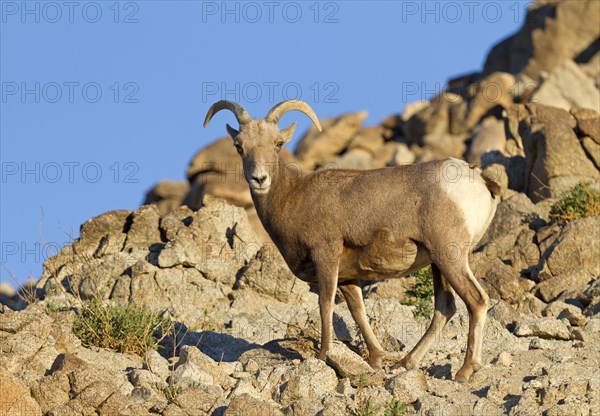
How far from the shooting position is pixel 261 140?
12.8 meters

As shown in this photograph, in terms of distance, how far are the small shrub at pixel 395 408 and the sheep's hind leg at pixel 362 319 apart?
1714 mm

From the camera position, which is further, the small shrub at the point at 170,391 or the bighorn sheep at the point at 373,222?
the bighorn sheep at the point at 373,222

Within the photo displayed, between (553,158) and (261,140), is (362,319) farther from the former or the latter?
(553,158)

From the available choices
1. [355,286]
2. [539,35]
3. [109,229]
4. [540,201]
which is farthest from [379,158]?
[355,286]

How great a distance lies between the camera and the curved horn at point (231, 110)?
13.1 meters

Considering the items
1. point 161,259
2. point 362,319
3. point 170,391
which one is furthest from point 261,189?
point 161,259

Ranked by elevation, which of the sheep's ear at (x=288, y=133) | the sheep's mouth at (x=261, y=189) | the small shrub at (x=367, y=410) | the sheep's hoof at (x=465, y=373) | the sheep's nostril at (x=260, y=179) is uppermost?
the sheep's ear at (x=288, y=133)

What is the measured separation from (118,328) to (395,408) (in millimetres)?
4267

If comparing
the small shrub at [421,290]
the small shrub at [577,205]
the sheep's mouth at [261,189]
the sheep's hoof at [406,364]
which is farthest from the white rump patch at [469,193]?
the small shrub at [577,205]

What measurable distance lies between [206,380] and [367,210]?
258cm

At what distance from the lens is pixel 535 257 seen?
61.1 feet

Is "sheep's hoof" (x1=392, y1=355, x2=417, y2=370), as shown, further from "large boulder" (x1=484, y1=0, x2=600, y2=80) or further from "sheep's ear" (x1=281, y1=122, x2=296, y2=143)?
"large boulder" (x1=484, y1=0, x2=600, y2=80)

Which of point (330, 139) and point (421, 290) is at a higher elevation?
point (421, 290)

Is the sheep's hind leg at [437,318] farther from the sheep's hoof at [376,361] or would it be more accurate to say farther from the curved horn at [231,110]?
the curved horn at [231,110]
